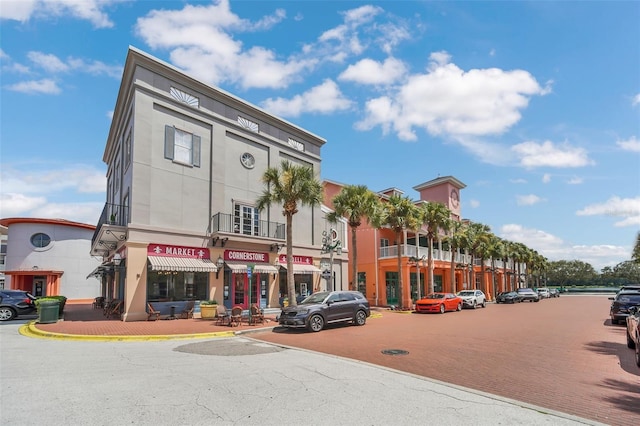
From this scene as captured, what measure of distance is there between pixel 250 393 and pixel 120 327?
1229cm

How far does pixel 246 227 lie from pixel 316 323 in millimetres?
9926

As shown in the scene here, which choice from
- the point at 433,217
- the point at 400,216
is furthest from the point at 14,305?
the point at 433,217

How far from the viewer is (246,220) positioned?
24.9 meters

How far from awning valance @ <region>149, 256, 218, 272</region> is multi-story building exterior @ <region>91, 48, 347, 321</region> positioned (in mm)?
57

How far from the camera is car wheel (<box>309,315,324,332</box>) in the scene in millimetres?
16322

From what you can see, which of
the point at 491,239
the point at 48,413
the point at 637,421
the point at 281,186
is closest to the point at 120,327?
the point at 281,186

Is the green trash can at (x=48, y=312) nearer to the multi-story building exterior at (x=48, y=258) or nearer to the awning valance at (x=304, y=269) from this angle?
the awning valance at (x=304, y=269)

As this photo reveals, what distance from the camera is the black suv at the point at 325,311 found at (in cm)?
1630

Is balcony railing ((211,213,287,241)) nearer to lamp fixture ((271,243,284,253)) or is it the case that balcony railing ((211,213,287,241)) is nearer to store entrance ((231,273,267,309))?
lamp fixture ((271,243,284,253))

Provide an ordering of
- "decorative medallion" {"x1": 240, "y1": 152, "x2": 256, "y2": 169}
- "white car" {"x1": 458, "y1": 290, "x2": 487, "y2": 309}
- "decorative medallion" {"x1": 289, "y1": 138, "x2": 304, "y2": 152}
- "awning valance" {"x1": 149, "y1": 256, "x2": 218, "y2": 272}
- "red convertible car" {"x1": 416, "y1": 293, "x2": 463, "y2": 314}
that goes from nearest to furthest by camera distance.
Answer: "awning valance" {"x1": 149, "y1": 256, "x2": 218, "y2": 272}, "decorative medallion" {"x1": 240, "y1": 152, "x2": 256, "y2": 169}, "red convertible car" {"x1": 416, "y1": 293, "x2": 463, "y2": 314}, "decorative medallion" {"x1": 289, "y1": 138, "x2": 304, "y2": 152}, "white car" {"x1": 458, "y1": 290, "x2": 487, "y2": 309}

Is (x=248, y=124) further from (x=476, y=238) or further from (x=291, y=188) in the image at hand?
(x=476, y=238)

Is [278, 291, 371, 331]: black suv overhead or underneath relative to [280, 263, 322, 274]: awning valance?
underneath

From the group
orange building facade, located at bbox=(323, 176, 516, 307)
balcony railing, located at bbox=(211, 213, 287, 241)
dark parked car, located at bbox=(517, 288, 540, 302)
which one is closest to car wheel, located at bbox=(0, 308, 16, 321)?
balcony railing, located at bbox=(211, 213, 287, 241)

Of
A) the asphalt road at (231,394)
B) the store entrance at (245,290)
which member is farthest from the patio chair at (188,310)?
the asphalt road at (231,394)
